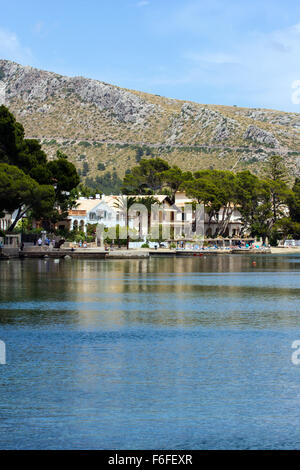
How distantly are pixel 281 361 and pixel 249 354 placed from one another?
1.44 m

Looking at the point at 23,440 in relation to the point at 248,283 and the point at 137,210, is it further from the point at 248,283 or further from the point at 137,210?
the point at 137,210

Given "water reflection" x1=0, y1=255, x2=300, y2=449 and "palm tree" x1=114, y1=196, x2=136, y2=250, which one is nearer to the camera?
"water reflection" x1=0, y1=255, x2=300, y2=449

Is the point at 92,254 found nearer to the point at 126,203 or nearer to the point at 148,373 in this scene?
the point at 126,203

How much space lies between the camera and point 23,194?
234 ft

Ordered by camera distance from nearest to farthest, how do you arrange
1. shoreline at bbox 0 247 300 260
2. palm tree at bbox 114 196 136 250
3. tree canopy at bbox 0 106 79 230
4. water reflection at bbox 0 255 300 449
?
water reflection at bbox 0 255 300 449
tree canopy at bbox 0 106 79 230
shoreline at bbox 0 247 300 260
palm tree at bbox 114 196 136 250

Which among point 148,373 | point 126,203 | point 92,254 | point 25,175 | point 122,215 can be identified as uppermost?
point 25,175

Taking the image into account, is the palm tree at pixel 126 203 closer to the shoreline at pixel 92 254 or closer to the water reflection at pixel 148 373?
the shoreline at pixel 92 254

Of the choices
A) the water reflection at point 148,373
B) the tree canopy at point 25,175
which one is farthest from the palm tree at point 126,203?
the water reflection at point 148,373

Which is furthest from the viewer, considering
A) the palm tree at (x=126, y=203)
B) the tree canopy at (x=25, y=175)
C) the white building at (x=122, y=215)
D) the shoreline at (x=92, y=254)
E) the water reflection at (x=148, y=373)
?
the white building at (x=122, y=215)

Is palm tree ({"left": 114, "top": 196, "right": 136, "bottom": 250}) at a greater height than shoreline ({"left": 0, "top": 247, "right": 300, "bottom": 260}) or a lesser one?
greater

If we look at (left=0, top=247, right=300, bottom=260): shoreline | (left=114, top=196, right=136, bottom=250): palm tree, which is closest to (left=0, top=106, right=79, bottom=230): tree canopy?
(left=0, top=247, right=300, bottom=260): shoreline

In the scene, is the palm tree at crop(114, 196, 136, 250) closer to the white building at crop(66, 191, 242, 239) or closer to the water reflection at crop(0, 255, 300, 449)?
the white building at crop(66, 191, 242, 239)

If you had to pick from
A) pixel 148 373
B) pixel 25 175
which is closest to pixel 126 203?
pixel 25 175

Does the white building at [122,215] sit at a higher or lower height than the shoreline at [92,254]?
higher
